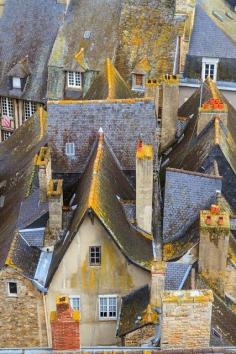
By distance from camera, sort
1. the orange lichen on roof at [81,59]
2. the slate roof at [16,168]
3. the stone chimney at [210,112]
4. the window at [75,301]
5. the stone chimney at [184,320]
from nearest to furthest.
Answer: the stone chimney at [184,320] < the window at [75,301] < the slate roof at [16,168] < the stone chimney at [210,112] < the orange lichen on roof at [81,59]

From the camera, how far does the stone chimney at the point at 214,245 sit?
1289 inches

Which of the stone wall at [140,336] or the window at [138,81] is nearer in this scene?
the stone wall at [140,336]

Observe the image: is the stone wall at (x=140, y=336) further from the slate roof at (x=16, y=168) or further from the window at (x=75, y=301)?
the slate roof at (x=16, y=168)

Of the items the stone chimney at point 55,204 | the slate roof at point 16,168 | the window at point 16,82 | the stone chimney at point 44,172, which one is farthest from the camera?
the window at point 16,82

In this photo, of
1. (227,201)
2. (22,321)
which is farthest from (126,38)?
(22,321)

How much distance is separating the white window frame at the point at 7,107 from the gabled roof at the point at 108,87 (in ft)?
54.9

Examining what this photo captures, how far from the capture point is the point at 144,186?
35.5 meters

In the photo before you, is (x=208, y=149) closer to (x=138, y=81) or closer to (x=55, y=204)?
(x=55, y=204)

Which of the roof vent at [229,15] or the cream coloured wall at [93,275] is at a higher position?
the roof vent at [229,15]

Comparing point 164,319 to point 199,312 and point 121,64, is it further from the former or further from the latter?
point 121,64

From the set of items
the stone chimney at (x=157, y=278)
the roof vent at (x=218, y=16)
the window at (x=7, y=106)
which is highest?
the roof vent at (x=218, y=16)

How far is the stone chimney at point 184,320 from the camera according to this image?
2355 centimetres

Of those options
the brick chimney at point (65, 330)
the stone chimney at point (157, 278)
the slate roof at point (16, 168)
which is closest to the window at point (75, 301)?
the slate roof at point (16, 168)

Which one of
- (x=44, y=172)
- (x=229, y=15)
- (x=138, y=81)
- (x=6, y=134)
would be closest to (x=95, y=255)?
(x=44, y=172)
